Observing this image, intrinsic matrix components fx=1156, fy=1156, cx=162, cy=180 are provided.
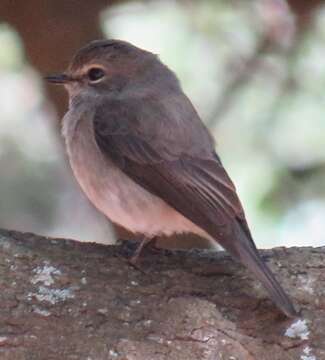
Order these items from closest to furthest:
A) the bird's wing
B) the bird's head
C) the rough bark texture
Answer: the rough bark texture < the bird's wing < the bird's head

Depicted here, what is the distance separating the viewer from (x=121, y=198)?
5617 mm

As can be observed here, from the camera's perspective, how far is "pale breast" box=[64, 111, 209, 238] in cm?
557

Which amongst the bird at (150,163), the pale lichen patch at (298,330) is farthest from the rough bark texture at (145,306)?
the bird at (150,163)

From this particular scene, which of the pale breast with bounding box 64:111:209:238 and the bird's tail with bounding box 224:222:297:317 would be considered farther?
the pale breast with bounding box 64:111:209:238

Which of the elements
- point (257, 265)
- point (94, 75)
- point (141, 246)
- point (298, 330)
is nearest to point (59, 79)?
point (94, 75)

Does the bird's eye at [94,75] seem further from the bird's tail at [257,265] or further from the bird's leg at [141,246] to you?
the bird's tail at [257,265]

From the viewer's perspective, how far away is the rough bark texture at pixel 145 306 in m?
4.50

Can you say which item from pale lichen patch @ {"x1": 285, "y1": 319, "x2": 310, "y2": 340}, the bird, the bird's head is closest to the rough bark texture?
pale lichen patch @ {"x1": 285, "y1": 319, "x2": 310, "y2": 340}

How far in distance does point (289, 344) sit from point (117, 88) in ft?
6.92

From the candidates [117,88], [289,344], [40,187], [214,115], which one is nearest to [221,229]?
[289,344]

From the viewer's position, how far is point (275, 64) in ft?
24.3

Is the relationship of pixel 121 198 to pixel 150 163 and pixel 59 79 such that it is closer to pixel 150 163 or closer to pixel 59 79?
pixel 150 163

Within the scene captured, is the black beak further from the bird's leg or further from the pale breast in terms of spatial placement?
the bird's leg

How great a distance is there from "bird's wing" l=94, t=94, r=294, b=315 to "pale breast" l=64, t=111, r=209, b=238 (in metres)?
0.05
